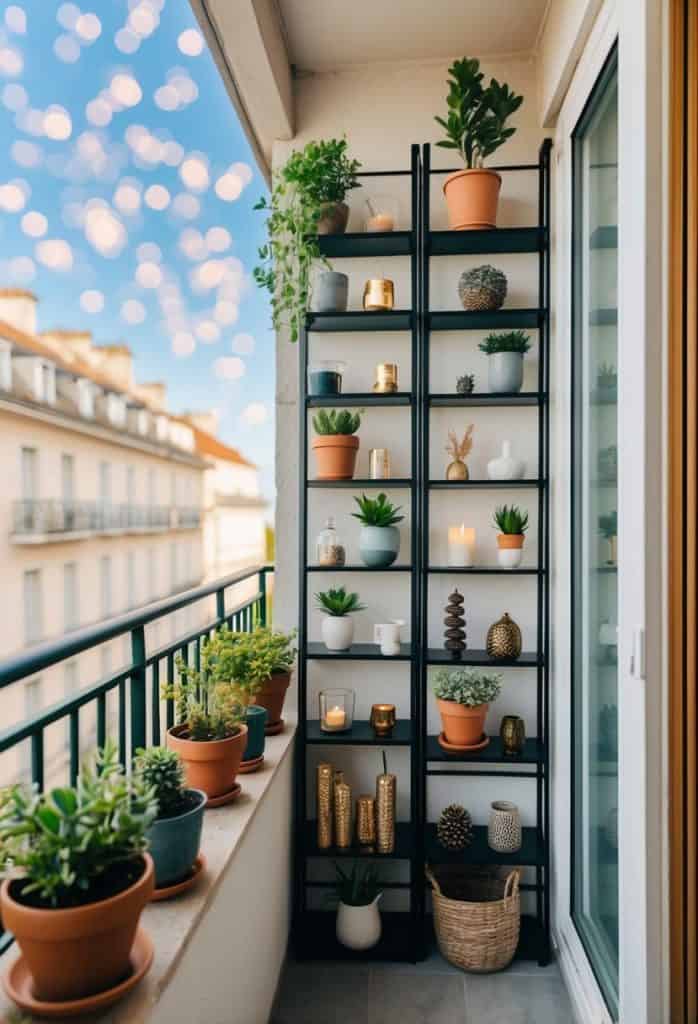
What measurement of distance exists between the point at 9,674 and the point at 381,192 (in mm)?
2175

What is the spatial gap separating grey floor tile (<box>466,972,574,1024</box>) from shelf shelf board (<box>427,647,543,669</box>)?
3.14 ft

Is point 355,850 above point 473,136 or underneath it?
underneath

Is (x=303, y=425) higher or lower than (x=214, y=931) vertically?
higher

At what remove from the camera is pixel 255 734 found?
1.95 meters

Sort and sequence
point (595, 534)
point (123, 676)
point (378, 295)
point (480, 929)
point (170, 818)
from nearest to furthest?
point (170, 818) → point (123, 676) → point (595, 534) → point (480, 929) → point (378, 295)

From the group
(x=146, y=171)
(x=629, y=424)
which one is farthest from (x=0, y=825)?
(x=146, y=171)

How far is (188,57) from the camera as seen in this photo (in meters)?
2.29

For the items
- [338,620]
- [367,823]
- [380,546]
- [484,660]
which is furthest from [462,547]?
[367,823]

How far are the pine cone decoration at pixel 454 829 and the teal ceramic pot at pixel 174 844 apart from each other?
1.27m

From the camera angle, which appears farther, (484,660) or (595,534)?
(484,660)

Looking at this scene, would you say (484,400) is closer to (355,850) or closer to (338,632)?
(338,632)

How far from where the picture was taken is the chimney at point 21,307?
293cm

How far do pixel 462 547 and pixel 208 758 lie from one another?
1142 mm

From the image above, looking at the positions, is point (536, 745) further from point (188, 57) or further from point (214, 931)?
point (188, 57)
